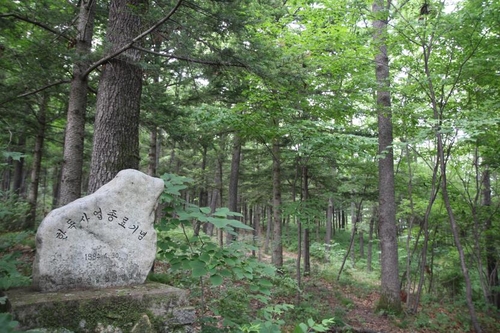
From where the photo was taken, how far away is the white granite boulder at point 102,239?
8.98 ft

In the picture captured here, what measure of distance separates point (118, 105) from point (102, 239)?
2.32m

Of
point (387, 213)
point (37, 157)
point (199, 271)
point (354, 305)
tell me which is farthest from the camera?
point (37, 157)

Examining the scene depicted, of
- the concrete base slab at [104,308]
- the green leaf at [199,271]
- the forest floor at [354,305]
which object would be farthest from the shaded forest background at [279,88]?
the forest floor at [354,305]

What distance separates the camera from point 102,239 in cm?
296

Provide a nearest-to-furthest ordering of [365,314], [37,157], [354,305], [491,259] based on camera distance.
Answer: [365,314] → [354,305] → [37,157] → [491,259]

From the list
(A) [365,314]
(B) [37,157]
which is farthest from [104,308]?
(B) [37,157]

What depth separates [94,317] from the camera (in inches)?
101

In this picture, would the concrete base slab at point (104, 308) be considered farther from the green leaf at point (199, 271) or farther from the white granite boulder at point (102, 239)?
the green leaf at point (199, 271)

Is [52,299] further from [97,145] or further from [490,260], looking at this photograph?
[490,260]

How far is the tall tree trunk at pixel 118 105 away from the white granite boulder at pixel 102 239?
4.92ft

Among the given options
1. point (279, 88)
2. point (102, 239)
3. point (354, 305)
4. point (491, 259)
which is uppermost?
point (279, 88)

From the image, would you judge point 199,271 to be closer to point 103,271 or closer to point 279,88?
point 103,271

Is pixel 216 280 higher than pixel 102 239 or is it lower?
lower

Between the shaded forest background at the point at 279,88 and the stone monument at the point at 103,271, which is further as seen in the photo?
the shaded forest background at the point at 279,88
